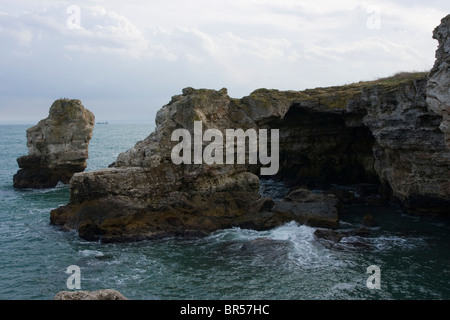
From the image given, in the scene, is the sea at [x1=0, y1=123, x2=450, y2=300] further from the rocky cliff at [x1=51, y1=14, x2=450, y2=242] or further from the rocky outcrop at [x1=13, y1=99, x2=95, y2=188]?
the rocky outcrop at [x1=13, y1=99, x2=95, y2=188]

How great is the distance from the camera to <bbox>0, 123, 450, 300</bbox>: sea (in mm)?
20484

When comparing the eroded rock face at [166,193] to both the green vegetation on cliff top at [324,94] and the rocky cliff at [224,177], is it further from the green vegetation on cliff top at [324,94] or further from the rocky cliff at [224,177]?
the green vegetation on cliff top at [324,94]

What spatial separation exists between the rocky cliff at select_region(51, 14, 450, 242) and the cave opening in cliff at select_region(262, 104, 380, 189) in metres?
5.33

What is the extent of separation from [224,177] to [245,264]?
10.5m

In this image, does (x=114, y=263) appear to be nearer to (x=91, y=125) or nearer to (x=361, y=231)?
(x=361, y=231)

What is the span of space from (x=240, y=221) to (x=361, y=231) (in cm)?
804

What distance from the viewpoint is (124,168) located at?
3139 centimetres

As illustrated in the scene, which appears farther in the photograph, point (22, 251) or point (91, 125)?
point (91, 125)

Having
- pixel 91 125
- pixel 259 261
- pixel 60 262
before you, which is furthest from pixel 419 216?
pixel 91 125

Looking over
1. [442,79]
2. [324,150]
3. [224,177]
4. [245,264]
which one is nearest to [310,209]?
[224,177]

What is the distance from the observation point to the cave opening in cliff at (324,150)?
43750mm

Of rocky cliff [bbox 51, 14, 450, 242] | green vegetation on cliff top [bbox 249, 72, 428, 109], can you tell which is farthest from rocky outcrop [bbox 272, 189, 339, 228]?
green vegetation on cliff top [bbox 249, 72, 428, 109]

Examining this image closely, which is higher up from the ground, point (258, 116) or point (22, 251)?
point (258, 116)
